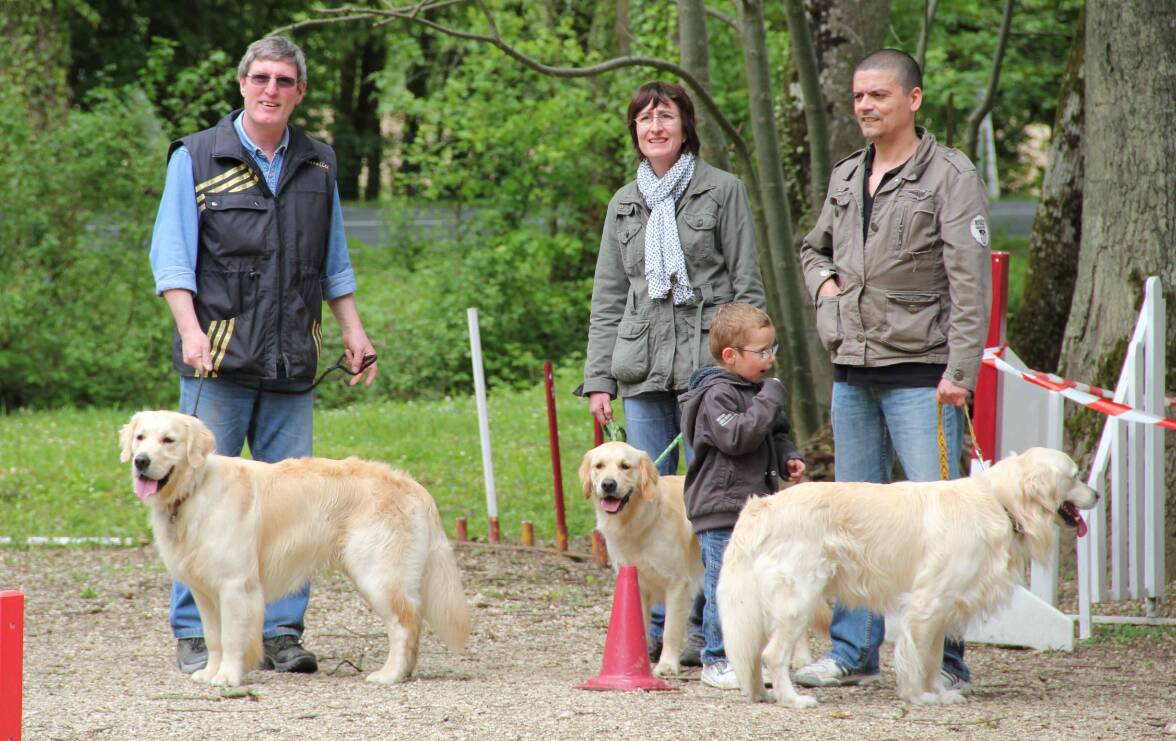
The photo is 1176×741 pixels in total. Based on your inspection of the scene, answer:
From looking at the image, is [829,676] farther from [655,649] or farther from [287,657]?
[287,657]

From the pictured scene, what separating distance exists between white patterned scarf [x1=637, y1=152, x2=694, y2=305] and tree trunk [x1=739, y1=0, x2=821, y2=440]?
2492 millimetres

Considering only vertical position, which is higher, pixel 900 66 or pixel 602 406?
pixel 900 66

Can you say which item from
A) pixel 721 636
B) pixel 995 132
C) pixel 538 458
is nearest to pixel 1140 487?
pixel 721 636

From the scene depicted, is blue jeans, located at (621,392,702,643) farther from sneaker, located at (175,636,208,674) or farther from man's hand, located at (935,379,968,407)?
sneaker, located at (175,636,208,674)

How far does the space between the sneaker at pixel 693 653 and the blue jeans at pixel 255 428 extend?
157 cm

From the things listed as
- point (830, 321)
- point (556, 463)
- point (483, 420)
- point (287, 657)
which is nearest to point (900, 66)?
point (830, 321)

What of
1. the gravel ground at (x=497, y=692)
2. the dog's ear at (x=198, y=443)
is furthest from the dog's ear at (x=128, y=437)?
the gravel ground at (x=497, y=692)

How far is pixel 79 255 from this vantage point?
14.9 metres

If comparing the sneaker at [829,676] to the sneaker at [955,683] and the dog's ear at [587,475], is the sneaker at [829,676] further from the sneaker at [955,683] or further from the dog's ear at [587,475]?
the dog's ear at [587,475]

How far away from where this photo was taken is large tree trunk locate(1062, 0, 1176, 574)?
23.2ft

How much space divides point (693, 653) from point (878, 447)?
4.03 feet

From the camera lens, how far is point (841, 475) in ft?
17.4

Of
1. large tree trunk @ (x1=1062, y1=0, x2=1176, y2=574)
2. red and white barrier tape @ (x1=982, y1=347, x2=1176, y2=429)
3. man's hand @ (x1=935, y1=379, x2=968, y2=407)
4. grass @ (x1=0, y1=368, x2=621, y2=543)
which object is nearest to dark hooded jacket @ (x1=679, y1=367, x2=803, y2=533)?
man's hand @ (x1=935, y1=379, x2=968, y2=407)

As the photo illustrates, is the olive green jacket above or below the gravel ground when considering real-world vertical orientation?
above
